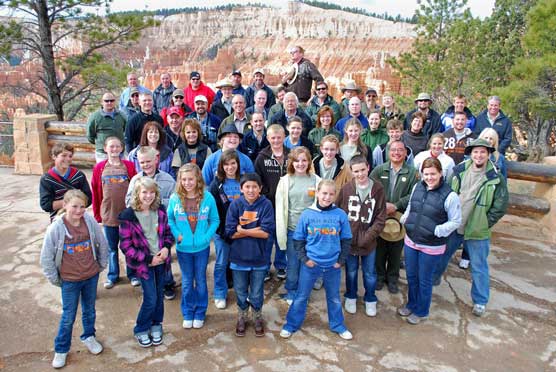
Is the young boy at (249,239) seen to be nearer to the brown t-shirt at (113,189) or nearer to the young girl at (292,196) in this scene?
the young girl at (292,196)

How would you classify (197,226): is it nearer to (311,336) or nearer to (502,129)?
(311,336)

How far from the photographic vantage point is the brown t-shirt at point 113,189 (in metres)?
3.99

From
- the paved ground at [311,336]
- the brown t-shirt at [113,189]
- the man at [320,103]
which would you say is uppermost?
the man at [320,103]

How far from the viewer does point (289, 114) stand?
5.09 metres

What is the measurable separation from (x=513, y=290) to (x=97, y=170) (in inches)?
178

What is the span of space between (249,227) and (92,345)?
1550mm

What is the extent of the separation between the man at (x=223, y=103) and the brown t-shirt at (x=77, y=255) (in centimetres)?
300

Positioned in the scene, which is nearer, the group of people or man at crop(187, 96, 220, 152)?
the group of people

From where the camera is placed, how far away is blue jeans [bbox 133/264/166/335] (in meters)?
3.37

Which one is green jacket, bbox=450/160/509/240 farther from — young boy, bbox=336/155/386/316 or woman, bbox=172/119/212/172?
woman, bbox=172/119/212/172

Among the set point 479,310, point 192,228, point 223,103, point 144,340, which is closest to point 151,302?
point 144,340

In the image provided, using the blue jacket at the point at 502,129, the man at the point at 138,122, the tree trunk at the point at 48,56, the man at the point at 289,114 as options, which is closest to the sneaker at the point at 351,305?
the man at the point at 289,114

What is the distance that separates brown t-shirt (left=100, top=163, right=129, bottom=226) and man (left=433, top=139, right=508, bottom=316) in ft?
10.5

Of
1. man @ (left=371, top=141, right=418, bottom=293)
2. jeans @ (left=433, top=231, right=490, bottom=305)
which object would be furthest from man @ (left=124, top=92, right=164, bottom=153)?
jeans @ (left=433, top=231, right=490, bottom=305)
